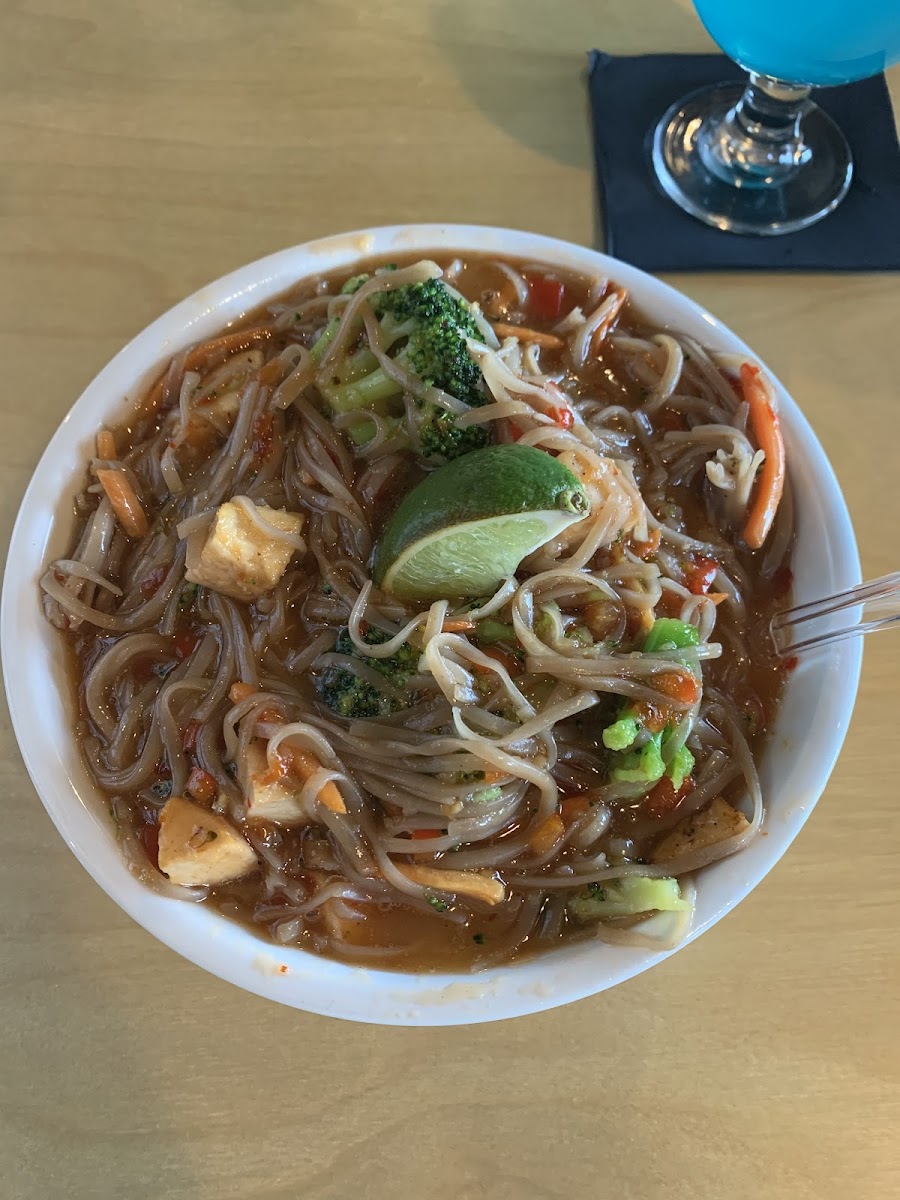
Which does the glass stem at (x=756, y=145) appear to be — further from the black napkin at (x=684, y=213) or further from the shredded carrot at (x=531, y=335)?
the shredded carrot at (x=531, y=335)

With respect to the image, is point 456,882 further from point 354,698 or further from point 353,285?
point 353,285

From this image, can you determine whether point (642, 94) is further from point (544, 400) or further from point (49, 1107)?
point (49, 1107)

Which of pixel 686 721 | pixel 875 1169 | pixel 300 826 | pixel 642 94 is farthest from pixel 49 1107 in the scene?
pixel 642 94

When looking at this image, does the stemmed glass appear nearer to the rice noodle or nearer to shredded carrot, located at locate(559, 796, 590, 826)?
the rice noodle

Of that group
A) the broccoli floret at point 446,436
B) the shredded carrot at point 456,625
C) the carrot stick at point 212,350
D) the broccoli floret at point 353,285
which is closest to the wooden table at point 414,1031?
the carrot stick at point 212,350

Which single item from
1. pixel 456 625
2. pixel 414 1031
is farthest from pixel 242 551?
pixel 414 1031
